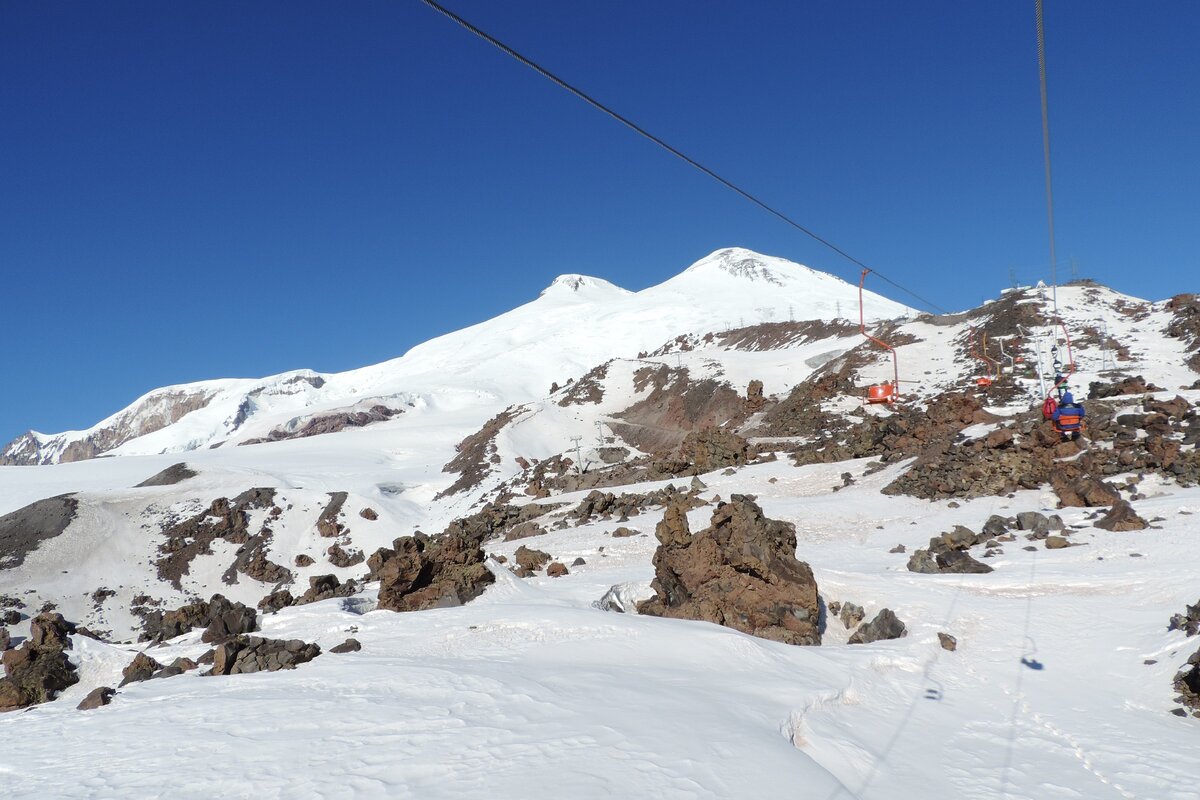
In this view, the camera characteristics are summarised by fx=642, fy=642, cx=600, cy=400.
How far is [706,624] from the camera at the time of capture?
11805 mm

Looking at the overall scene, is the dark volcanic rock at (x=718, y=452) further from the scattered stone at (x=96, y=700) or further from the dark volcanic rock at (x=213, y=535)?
the scattered stone at (x=96, y=700)

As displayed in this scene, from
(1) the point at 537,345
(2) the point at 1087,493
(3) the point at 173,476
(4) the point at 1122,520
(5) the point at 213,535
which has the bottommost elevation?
(5) the point at 213,535

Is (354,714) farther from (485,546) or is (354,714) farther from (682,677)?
(485,546)

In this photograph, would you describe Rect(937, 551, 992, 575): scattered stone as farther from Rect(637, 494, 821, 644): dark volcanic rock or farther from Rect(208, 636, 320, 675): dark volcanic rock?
Rect(208, 636, 320, 675): dark volcanic rock

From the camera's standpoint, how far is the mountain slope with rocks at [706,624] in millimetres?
6559

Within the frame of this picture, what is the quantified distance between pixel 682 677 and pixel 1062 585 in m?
9.46

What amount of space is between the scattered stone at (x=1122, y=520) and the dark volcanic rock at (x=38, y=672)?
22.0 metres

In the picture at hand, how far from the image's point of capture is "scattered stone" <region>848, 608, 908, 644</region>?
1198cm

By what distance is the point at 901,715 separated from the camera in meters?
8.75

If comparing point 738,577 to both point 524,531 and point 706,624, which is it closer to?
point 706,624

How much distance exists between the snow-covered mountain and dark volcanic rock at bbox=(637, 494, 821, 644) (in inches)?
3238

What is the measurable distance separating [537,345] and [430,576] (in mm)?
134956

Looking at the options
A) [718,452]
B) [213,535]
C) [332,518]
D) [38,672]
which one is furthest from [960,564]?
[213,535]

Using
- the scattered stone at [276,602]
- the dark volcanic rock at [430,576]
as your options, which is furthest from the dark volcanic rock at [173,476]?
the dark volcanic rock at [430,576]
